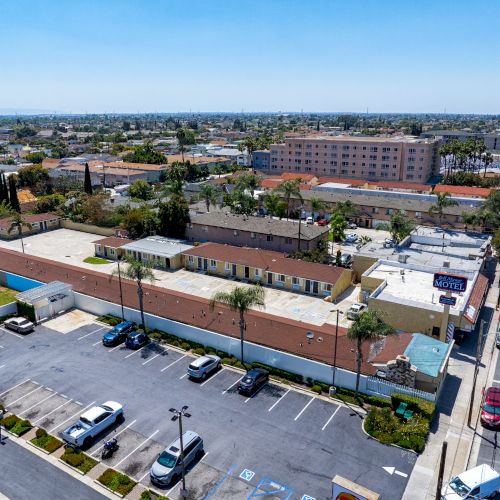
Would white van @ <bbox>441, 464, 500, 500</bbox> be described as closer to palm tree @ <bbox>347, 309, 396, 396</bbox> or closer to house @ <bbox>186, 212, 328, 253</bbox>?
palm tree @ <bbox>347, 309, 396, 396</bbox>

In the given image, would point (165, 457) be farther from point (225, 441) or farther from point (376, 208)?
point (376, 208)

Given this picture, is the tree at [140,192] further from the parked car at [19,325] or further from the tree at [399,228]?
the parked car at [19,325]

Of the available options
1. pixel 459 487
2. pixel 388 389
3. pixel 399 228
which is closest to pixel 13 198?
pixel 399 228

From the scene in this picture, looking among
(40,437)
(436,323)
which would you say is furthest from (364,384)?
(40,437)

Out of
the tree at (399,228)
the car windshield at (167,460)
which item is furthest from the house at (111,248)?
the car windshield at (167,460)

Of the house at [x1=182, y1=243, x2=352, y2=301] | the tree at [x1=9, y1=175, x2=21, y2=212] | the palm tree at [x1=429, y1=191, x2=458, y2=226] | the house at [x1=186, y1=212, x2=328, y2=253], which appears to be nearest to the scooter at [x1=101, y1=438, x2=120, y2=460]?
the house at [x1=182, y1=243, x2=352, y2=301]

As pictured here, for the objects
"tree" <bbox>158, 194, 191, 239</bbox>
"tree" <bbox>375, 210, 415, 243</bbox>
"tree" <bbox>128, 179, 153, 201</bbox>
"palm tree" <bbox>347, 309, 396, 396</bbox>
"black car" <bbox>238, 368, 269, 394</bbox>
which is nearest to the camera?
"palm tree" <bbox>347, 309, 396, 396</bbox>
